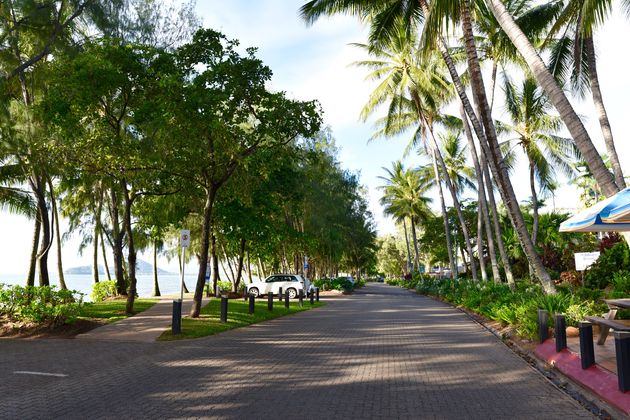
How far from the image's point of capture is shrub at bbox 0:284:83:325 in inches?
500

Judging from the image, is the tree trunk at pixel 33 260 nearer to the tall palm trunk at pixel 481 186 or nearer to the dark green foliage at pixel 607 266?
the tall palm trunk at pixel 481 186

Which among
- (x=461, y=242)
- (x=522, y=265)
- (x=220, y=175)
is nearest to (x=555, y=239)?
(x=522, y=265)

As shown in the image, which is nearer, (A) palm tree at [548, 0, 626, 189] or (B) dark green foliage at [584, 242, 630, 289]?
(A) palm tree at [548, 0, 626, 189]

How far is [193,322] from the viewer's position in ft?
48.2

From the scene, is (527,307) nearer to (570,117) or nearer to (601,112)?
(570,117)

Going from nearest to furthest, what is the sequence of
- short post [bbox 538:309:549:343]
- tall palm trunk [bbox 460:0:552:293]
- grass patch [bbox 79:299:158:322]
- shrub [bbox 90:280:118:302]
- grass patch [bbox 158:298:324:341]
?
short post [bbox 538:309:549:343] → grass patch [bbox 158:298:324:341] → tall palm trunk [bbox 460:0:552:293] → grass patch [bbox 79:299:158:322] → shrub [bbox 90:280:118:302]

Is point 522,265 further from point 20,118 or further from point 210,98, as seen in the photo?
point 20,118

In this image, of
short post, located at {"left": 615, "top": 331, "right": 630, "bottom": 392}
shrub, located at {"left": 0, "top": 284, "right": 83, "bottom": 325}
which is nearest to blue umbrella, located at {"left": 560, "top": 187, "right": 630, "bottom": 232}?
short post, located at {"left": 615, "top": 331, "right": 630, "bottom": 392}

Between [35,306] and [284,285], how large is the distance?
18939mm

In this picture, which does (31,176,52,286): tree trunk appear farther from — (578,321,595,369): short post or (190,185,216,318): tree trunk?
(578,321,595,369): short post

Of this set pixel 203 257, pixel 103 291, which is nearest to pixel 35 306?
pixel 203 257

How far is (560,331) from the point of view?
27.6ft

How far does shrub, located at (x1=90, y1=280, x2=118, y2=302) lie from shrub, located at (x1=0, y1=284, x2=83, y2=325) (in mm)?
12016

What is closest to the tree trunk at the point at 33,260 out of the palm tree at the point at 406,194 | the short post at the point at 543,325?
the short post at the point at 543,325
